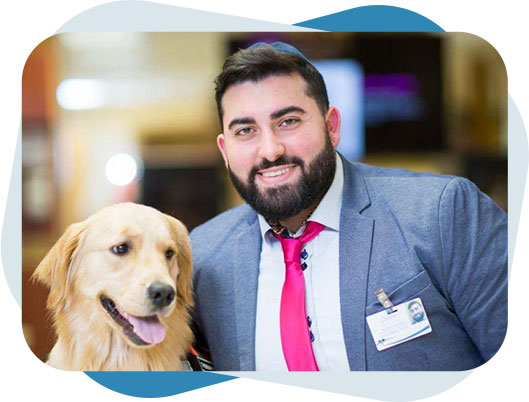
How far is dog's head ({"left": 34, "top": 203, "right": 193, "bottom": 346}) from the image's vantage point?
166cm

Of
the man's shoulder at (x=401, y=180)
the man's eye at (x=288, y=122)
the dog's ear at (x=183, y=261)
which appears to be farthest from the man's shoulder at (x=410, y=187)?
the dog's ear at (x=183, y=261)

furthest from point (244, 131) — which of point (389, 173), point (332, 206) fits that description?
point (389, 173)

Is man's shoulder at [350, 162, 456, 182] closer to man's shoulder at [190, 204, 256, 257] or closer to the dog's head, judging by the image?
man's shoulder at [190, 204, 256, 257]

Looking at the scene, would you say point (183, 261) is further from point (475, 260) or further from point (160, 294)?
point (475, 260)

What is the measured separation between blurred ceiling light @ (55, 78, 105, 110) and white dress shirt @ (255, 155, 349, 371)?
0.67 meters

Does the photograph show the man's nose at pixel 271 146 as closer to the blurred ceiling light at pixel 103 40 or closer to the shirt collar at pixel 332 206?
the shirt collar at pixel 332 206

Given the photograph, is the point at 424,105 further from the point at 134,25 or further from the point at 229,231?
the point at 134,25

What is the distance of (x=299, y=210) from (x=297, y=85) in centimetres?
35

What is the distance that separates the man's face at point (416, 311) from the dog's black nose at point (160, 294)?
65 cm

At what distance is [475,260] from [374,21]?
730 millimetres

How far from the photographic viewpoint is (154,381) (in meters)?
1.80

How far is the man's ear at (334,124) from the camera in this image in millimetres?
1759

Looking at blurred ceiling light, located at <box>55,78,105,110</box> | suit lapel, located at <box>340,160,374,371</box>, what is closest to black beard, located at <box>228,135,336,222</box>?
suit lapel, located at <box>340,160,374,371</box>

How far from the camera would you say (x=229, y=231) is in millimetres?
1812
